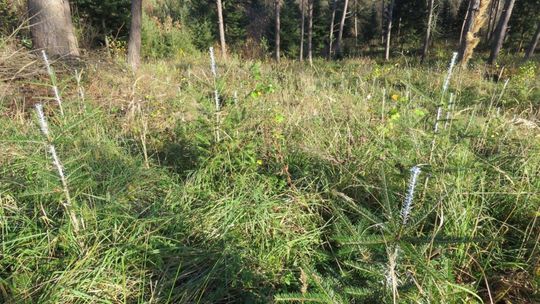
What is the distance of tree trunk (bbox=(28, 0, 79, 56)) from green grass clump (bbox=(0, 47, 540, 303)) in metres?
2.69

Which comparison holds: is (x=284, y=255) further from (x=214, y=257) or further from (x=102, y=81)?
(x=102, y=81)

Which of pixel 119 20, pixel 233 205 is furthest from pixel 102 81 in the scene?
pixel 119 20

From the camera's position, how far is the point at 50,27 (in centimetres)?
477

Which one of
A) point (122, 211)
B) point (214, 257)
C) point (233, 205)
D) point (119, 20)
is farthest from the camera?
point (119, 20)

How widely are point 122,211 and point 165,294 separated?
23.2 inches

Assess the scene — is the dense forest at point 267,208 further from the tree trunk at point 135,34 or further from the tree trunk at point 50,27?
the tree trunk at point 135,34

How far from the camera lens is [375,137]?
2.44 m

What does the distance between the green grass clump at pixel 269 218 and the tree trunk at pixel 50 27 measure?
2.69 metres

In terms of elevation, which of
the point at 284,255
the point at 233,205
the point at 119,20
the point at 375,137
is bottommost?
the point at 284,255

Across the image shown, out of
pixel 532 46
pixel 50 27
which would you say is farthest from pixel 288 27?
pixel 50 27

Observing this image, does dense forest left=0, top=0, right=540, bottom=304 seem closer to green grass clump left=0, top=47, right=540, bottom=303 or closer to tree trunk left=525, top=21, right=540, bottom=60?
green grass clump left=0, top=47, right=540, bottom=303

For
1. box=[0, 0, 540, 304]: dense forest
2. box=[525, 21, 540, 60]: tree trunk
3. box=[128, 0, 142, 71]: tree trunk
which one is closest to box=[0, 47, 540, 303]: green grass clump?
box=[0, 0, 540, 304]: dense forest

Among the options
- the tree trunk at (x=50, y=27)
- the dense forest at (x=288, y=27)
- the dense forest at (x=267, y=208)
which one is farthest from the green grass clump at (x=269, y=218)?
the dense forest at (x=288, y=27)

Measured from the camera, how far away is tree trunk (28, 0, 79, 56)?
4738 mm
